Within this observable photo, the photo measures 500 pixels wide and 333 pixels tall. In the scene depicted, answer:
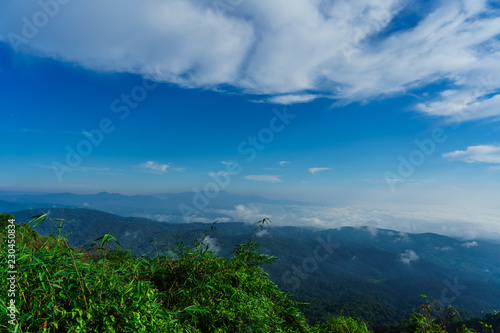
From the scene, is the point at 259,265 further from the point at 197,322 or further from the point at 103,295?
the point at 103,295

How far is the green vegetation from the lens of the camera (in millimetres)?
2102

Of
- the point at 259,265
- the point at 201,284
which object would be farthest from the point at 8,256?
the point at 259,265

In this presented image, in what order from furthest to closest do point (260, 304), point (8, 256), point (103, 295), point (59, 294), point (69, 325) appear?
point (260, 304), point (8, 256), point (103, 295), point (59, 294), point (69, 325)

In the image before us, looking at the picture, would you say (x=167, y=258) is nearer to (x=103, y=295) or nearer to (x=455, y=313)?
(x=103, y=295)

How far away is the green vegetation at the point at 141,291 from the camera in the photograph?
82.7 inches

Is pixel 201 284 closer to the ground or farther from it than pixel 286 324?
farther from it

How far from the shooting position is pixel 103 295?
2.40 metres

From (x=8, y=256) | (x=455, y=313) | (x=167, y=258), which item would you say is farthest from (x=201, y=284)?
(x=455, y=313)

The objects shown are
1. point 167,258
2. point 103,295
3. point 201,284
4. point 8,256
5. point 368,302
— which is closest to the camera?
point 103,295

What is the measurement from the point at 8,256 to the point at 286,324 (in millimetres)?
3958

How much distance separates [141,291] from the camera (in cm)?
253

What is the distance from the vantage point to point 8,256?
2604 millimetres

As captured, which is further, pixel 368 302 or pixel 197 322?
pixel 368 302

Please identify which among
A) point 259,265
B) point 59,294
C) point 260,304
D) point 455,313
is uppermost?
point 59,294
